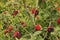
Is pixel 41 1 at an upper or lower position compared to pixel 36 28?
upper

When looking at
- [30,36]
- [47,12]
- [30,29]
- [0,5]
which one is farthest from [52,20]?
[0,5]

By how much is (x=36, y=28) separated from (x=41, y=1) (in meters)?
0.19

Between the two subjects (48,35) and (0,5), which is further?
(0,5)

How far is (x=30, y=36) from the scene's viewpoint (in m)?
1.33

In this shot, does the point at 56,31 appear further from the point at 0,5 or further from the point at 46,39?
the point at 0,5

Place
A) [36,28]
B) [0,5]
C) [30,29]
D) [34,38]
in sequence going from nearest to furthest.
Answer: [34,38], [36,28], [30,29], [0,5]

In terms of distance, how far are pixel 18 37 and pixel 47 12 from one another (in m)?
0.29

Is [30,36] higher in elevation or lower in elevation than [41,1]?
lower

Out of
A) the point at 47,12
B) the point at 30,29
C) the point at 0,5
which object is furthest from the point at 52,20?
the point at 0,5

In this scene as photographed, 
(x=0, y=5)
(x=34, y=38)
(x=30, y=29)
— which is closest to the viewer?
(x=34, y=38)

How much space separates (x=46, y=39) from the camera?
4.91ft

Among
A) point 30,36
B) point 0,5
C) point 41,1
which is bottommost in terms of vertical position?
point 0,5

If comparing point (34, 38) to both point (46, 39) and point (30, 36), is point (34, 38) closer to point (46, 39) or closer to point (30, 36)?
point (30, 36)

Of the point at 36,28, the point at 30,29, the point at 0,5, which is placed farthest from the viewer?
the point at 0,5
